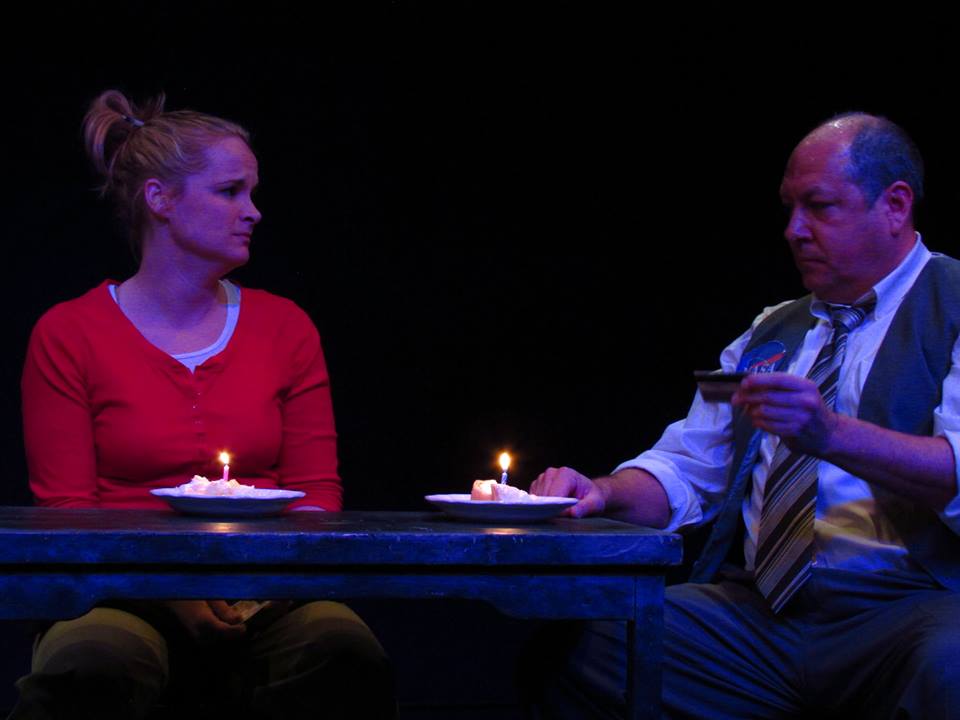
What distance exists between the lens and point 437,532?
1.86 m

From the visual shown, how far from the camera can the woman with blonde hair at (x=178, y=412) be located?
7.20 ft

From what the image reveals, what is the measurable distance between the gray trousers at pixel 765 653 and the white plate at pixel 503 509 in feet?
1.75

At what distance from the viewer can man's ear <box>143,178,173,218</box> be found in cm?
287

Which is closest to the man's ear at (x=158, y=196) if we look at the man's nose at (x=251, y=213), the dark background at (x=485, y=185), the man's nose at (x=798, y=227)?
the man's nose at (x=251, y=213)

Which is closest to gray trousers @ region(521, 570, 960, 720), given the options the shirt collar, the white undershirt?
the shirt collar

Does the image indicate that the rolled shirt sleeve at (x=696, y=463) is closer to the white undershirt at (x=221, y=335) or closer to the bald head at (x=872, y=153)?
the bald head at (x=872, y=153)

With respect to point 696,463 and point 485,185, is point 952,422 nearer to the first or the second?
point 696,463

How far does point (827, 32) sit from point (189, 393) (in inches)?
97.8

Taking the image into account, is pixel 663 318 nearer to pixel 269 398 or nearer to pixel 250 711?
pixel 269 398

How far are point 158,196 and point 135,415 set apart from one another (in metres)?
0.57

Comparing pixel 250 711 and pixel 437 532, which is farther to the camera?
pixel 250 711

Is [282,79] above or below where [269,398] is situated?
above

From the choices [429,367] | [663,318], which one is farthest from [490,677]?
[663,318]

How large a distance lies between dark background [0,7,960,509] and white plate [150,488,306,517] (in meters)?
1.71
